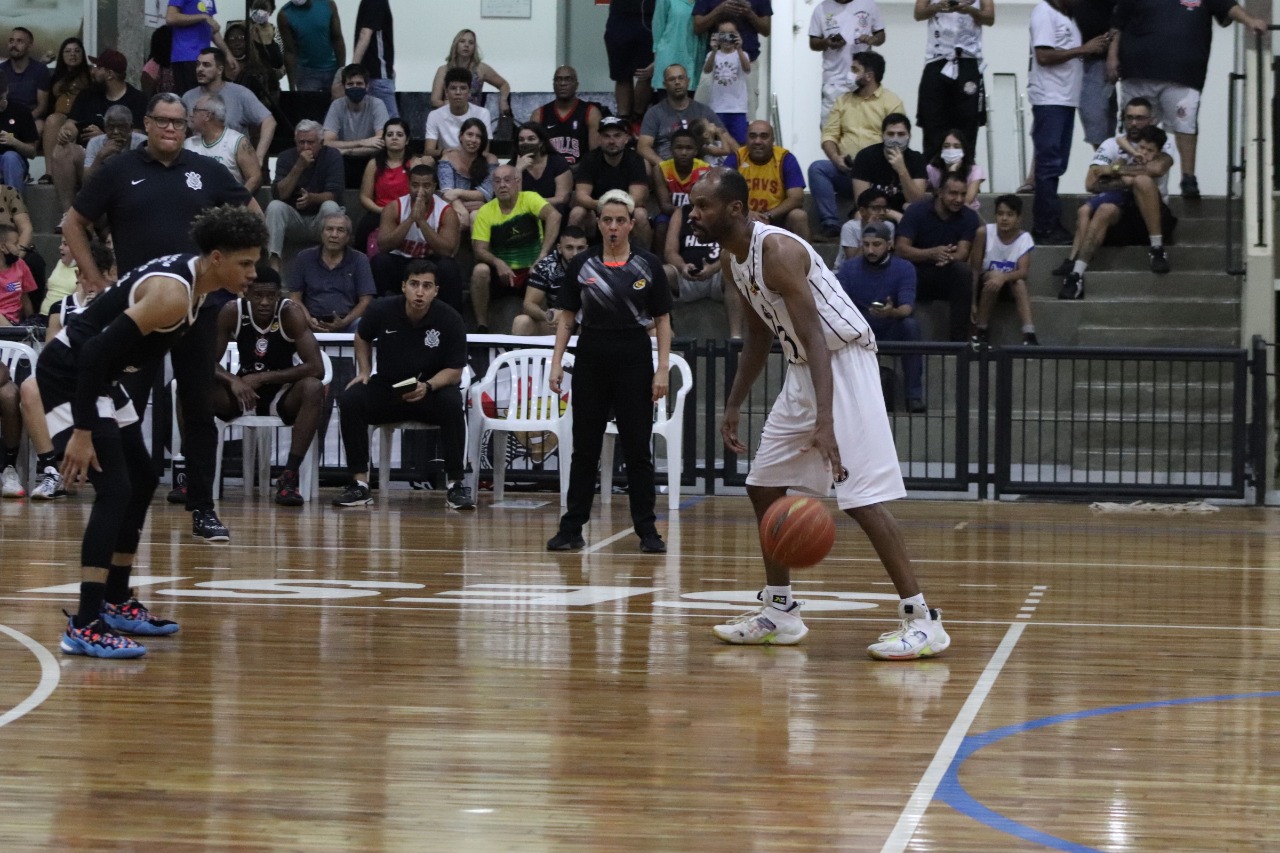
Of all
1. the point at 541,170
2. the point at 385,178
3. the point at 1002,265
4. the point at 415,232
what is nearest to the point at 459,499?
the point at 415,232

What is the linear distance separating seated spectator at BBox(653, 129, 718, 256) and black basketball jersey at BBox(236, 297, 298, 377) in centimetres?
402

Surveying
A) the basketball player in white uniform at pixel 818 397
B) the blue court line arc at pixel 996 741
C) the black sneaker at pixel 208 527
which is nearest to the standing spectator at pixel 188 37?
the black sneaker at pixel 208 527

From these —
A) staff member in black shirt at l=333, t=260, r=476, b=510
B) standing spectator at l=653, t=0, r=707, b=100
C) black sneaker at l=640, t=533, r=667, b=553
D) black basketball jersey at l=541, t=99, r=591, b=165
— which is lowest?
black sneaker at l=640, t=533, r=667, b=553

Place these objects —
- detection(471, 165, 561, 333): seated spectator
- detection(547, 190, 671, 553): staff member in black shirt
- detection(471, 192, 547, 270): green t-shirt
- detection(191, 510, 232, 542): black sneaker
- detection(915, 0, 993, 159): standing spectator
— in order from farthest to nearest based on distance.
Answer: detection(915, 0, 993, 159): standing spectator, detection(471, 192, 547, 270): green t-shirt, detection(471, 165, 561, 333): seated spectator, detection(191, 510, 232, 542): black sneaker, detection(547, 190, 671, 553): staff member in black shirt

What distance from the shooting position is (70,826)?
4.41m

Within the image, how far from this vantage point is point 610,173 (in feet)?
53.8

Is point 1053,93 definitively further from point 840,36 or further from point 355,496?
point 355,496

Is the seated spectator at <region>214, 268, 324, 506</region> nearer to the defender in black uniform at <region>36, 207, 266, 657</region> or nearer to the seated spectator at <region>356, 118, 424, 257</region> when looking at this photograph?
the seated spectator at <region>356, 118, 424, 257</region>

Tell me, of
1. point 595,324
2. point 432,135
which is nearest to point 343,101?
point 432,135

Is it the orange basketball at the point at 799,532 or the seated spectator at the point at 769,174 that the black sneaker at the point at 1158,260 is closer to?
the seated spectator at the point at 769,174

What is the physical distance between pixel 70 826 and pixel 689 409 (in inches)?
419

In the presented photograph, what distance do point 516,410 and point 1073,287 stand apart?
5.32 metres

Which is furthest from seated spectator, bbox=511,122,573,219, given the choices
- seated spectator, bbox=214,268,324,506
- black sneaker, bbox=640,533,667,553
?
black sneaker, bbox=640,533,667,553

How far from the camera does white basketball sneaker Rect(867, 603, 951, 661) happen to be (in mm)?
6969
